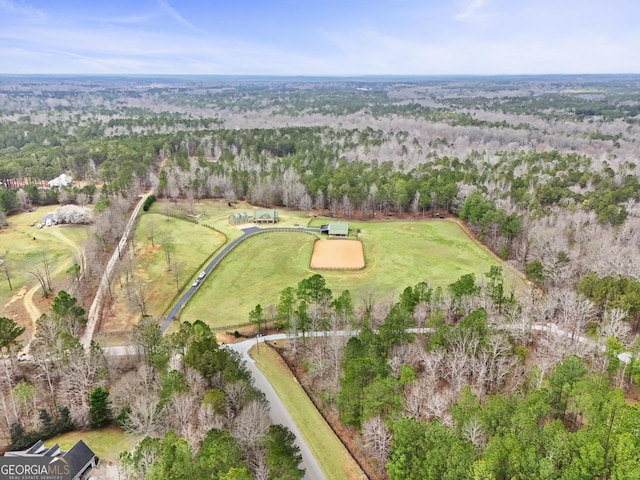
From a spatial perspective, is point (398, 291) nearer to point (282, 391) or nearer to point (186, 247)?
point (282, 391)

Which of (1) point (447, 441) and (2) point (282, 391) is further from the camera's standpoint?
(2) point (282, 391)

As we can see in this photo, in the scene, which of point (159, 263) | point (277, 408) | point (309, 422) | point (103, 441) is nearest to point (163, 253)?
point (159, 263)

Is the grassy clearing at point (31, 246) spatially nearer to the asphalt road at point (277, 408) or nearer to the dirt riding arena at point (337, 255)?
the asphalt road at point (277, 408)

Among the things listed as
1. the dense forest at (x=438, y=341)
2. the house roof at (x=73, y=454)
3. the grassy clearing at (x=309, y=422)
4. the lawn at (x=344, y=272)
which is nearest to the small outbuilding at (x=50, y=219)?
the dense forest at (x=438, y=341)

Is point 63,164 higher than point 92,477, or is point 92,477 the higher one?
point 63,164

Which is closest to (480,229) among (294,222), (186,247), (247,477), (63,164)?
(294,222)

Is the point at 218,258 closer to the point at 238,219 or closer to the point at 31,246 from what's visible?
the point at 238,219
